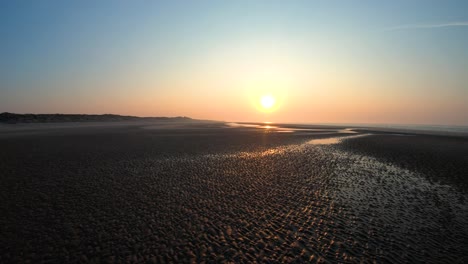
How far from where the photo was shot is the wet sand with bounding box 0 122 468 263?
7.23 m

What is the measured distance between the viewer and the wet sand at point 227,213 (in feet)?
23.7

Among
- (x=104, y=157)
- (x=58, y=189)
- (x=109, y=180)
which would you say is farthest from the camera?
(x=104, y=157)

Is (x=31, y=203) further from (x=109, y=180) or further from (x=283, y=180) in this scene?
(x=283, y=180)

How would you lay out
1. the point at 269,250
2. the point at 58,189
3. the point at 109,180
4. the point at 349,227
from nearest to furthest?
the point at 269,250 < the point at 349,227 < the point at 58,189 < the point at 109,180

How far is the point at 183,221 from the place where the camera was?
9.30 m

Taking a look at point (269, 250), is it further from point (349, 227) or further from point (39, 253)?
point (39, 253)

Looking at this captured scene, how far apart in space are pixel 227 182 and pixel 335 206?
6.57 metres

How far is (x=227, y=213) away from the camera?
10.2m

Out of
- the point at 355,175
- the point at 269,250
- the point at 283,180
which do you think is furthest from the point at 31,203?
the point at 355,175

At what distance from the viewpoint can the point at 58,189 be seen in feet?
41.3

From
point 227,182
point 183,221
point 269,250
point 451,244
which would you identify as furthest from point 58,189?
point 451,244

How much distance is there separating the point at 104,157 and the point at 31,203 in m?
11.4

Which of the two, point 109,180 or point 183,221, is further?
point 109,180

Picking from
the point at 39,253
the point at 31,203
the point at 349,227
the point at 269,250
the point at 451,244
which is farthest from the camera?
the point at 31,203
